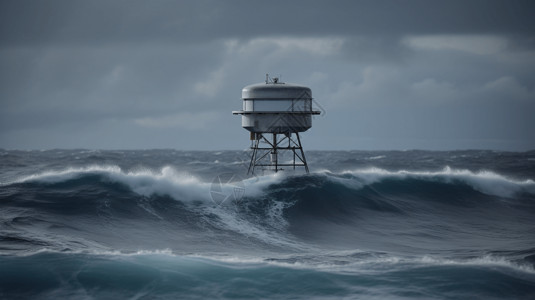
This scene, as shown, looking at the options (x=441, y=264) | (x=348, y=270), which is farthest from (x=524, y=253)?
(x=348, y=270)

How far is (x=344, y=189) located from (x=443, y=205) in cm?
489

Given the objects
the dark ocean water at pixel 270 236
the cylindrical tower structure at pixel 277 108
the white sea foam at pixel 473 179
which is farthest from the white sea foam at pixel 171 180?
the cylindrical tower structure at pixel 277 108

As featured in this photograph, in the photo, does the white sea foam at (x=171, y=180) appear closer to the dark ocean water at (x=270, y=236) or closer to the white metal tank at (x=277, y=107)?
the dark ocean water at (x=270, y=236)

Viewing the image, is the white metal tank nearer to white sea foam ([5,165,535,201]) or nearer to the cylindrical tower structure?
the cylindrical tower structure

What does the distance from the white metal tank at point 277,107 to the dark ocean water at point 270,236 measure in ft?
11.2

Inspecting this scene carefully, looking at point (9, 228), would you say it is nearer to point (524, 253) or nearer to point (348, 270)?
point (348, 270)

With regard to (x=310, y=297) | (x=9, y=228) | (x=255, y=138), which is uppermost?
(x=255, y=138)

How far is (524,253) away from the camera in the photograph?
Answer: 66.5 ft

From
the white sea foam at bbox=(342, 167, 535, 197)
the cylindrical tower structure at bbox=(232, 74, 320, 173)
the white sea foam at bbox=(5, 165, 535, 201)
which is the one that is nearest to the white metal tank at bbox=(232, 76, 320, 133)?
the cylindrical tower structure at bbox=(232, 74, 320, 173)

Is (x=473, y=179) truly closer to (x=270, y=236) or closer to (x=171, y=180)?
(x=270, y=236)

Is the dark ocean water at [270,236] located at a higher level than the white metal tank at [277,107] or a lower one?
lower

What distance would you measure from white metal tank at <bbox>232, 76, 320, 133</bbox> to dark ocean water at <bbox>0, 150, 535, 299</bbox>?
3399 millimetres

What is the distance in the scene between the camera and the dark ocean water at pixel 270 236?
16672 mm

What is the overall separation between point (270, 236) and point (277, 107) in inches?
233
